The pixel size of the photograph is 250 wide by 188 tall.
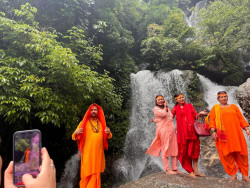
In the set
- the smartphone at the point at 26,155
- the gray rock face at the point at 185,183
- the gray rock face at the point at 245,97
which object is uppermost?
the gray rock face at the point at 245,97

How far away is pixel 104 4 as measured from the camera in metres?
10.9

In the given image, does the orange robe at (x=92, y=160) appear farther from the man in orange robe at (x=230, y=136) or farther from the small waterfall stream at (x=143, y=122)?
the small waterfall stream at (x=143, y=122)

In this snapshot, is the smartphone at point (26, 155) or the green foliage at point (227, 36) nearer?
the smartphone at point (26, 155)

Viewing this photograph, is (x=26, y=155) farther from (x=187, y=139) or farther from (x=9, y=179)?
(x=187, y=139)

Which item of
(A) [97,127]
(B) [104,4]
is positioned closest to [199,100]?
(A) [97,127]

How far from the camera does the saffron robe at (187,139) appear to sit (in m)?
3.61

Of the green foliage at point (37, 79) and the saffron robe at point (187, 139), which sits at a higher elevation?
the green foliage at point (37, 79)

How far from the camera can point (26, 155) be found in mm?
962

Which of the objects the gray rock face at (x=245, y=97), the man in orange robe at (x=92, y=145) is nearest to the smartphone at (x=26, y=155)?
the man in orange robe at (x=92, y=145)

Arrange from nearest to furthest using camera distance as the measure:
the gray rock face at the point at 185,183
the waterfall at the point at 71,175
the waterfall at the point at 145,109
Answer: the gray rock face at the point at 185,183 → the waterfall at the point at 71,175 → the waterfall at the point at 145,109

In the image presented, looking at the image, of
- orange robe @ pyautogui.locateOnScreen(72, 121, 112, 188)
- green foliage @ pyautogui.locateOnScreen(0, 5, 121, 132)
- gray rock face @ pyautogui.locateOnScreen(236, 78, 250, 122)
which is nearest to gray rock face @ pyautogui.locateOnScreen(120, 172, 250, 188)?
orange robe @ pyautogui.locateOnScreen(72, 121, 112, 188)

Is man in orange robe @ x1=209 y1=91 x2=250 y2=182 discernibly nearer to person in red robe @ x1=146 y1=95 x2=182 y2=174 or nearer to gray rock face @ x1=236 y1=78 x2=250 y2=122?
person in red robe @ x1=146 y1=95 x2=182 y2=174

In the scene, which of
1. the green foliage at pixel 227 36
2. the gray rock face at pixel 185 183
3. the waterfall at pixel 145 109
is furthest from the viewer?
the green foliage at pixel 227 36

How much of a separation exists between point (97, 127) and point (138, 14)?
14.4 m
